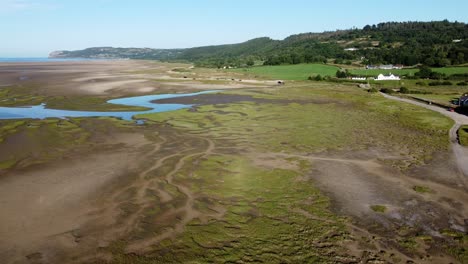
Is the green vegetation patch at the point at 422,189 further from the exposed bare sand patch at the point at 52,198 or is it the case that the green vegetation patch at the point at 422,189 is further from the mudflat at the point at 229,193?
the exposed bare sand patch at the point at 52,198

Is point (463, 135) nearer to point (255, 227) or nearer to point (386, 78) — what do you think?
point (255, 227)

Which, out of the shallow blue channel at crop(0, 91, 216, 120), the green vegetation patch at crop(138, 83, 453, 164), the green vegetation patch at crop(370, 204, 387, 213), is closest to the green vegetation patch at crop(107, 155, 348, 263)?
the green vegetation patch at crop(370, 204, 387, 213)

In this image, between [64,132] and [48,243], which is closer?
[48,243]

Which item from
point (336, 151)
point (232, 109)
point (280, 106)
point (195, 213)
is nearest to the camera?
point (195, 213)

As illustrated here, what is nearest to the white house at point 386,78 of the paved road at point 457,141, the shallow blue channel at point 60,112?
the paved road at point 457,141

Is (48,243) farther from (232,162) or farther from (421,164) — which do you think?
(421,164)

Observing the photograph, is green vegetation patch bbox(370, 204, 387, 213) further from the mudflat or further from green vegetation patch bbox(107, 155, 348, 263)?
green vegetation patch bbox(107, 155, 348, 263)

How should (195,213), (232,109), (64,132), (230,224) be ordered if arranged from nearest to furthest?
(230,224)
(195,213)
(64,132)
(232,109)

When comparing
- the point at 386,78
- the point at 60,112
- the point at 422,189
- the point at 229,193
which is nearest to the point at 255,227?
the point at 229,193

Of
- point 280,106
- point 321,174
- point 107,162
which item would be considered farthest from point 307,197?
point 280,106
